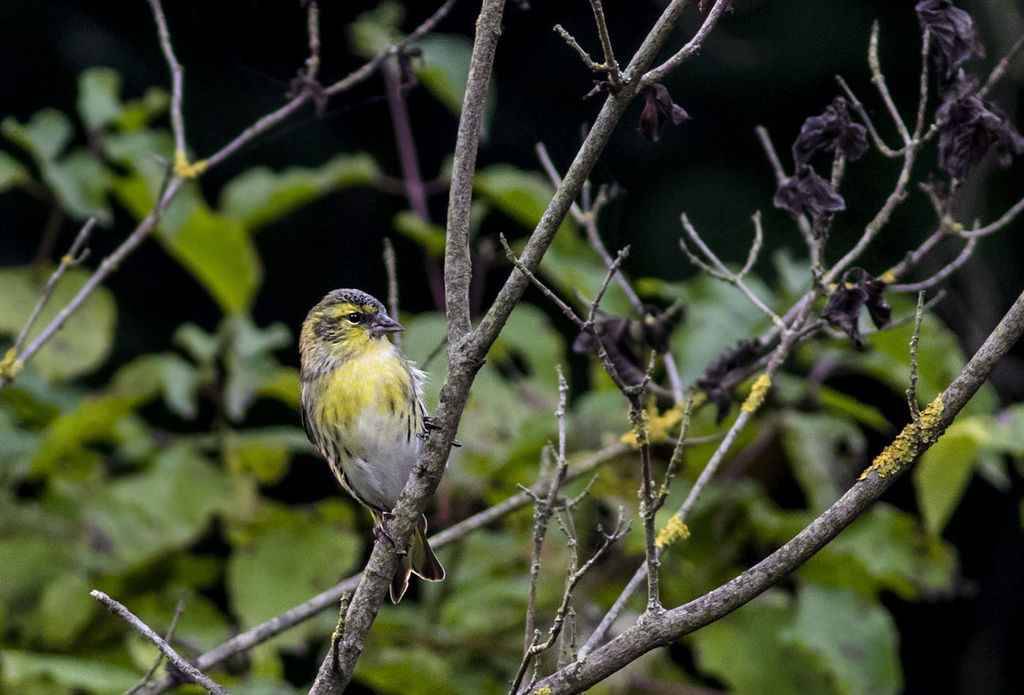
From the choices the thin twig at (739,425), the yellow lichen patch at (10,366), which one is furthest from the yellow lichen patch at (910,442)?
the yellow lichen patch at (10,366)

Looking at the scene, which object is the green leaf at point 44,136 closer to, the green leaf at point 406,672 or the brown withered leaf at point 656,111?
the green leaf at point 406,672

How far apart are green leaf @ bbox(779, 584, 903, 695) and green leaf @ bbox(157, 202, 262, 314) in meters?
2.23

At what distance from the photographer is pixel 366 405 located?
3230mm

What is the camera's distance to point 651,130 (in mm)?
2262

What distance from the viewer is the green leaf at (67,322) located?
4.01 m

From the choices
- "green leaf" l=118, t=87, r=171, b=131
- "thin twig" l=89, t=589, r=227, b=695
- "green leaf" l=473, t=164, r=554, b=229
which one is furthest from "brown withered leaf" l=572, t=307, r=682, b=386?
"green leaf" l=118, t=87, r=171, b=131

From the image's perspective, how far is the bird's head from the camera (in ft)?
10.9

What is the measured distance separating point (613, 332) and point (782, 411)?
3.61 ft

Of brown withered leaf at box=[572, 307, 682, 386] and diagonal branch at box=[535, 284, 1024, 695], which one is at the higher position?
brown withered leaf at box=[572, 307, 682, 386]

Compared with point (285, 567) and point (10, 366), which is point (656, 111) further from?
point (285, 567)

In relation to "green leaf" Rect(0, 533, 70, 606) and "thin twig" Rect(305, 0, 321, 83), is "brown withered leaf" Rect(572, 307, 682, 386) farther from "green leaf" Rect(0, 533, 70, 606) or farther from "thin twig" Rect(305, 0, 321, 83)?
"green leaf" Rect(0, 533, 70, 606)

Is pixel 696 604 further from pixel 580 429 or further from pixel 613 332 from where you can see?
pixel 580 429

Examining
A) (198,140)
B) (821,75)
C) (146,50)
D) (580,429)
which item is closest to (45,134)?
(198,140)

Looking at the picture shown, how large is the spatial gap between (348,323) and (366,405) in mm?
278
